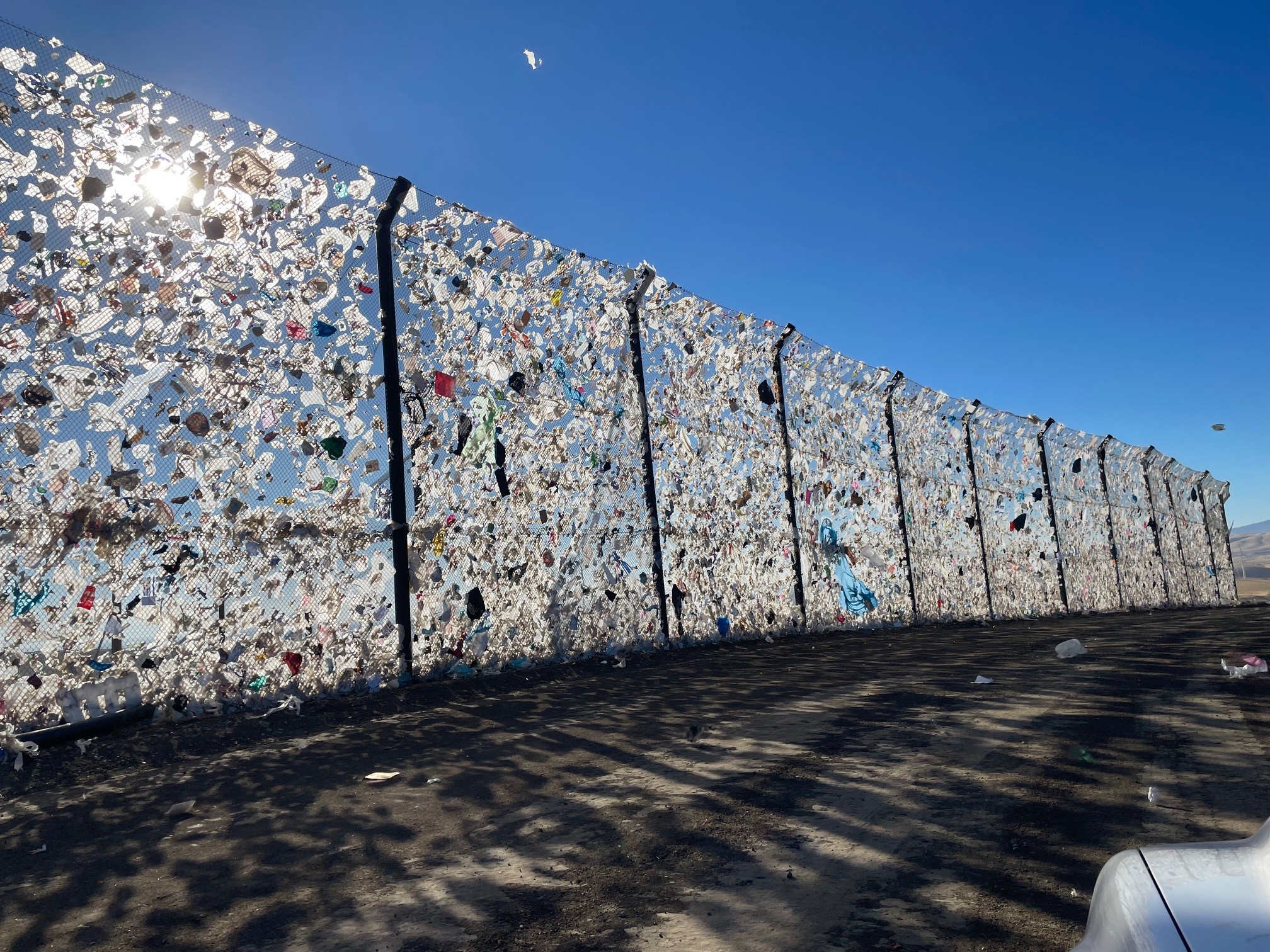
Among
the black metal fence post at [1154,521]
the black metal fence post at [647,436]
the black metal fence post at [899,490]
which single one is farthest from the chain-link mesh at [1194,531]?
the black metal fence post at [647,436]

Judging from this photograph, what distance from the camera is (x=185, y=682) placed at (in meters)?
3.88

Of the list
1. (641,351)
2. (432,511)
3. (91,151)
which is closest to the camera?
(91,151)

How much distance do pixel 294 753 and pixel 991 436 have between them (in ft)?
38.3

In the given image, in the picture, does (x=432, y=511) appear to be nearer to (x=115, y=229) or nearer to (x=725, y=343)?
(x=115, y=229)

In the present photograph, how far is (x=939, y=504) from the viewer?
11.2 m

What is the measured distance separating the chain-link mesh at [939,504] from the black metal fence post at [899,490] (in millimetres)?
34

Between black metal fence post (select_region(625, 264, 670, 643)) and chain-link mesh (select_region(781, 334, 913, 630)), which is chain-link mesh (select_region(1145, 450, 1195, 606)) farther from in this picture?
black metal fence post (select_region(625, 264, 670, 643))

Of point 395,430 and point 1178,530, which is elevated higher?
point 395,430

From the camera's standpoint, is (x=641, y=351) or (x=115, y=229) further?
(x=641, y=351)

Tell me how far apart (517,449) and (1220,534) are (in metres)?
25.9

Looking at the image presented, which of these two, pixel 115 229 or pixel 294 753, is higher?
pixel 115 229

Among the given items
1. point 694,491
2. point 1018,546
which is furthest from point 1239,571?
point 694,491

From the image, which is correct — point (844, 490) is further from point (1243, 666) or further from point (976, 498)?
point (1243, 666)

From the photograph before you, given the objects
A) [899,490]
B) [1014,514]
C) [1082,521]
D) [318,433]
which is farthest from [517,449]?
[1082,521]
